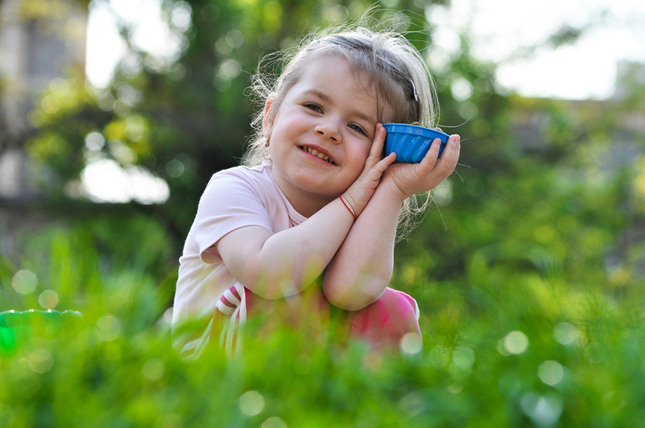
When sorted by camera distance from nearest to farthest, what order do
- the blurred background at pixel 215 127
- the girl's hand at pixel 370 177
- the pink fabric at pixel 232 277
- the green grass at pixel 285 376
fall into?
the green grass at pixel 285 376
the pink fabric at pixel 232 277
the girl's hand at pixel 370 177
the blurred background at pixel 215 127

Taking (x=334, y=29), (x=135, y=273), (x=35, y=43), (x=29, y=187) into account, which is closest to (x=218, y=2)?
(x=29, y=187)

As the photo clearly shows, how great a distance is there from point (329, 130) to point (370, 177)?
0.72ft

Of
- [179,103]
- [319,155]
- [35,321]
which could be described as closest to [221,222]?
[319,155]

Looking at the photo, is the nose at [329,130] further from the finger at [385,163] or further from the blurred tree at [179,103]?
the blurred tree at [179,103]

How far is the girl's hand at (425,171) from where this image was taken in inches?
69.3

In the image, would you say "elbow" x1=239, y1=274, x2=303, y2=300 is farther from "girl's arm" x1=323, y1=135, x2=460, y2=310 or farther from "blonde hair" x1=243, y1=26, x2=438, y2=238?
"blonde hair" x1=243, y1=26, x2=438, y2=238

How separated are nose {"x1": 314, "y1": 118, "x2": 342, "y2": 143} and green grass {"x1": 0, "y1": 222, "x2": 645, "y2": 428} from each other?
3.75 feet

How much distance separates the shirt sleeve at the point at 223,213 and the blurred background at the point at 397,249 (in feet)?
0.76

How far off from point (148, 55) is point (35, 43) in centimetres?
1260

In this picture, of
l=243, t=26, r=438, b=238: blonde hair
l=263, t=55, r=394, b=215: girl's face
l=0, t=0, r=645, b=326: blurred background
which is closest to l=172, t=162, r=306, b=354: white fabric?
l=263, t=55, r=394, b=215: girl's face

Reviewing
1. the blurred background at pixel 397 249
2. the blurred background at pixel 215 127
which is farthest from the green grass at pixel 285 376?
the blurred background at pixel 215 127

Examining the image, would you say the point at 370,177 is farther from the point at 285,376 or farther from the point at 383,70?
the point at 285,376

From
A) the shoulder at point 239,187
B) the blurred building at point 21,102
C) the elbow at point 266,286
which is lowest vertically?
the blurred building at point 21,102

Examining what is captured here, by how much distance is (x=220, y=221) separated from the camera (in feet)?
5.58
